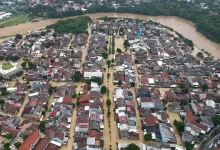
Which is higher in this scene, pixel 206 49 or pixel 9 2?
pixel 9 2

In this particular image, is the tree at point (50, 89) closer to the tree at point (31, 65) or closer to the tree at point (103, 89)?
the tree at point (103, 89)

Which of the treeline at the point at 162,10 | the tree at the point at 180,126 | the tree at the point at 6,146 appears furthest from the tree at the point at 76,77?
the treeline at the point at 162,10

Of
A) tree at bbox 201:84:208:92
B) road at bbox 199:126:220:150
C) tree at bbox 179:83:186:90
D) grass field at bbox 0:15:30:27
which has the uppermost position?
grass field at bbox 0:15:30:27

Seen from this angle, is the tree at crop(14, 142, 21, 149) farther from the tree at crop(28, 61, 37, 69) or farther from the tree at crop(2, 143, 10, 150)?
the tree at crop(28, 61, 37, 69)

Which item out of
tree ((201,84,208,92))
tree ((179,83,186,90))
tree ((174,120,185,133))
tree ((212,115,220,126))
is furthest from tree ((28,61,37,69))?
tree ((212,115,220,126))

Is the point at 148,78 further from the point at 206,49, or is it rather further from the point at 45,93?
the point at 206,49

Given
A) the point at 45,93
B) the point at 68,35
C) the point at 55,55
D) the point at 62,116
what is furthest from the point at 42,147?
the point at 68,35
